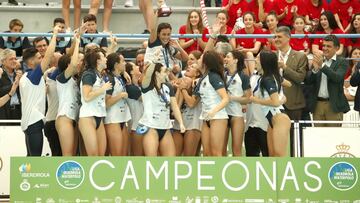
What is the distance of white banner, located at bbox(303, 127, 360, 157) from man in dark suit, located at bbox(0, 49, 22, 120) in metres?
3.80

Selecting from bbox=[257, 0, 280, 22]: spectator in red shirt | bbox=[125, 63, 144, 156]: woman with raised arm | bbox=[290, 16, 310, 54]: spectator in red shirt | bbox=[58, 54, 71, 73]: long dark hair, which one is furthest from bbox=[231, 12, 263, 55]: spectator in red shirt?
bbox=[58, 54, 71, 73]: long dark hair

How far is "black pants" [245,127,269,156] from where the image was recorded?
13969 millimetres

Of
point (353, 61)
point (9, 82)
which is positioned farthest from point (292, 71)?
point (9, 82)

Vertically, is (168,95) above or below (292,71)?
below

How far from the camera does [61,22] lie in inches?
627

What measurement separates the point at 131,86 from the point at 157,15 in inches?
38.2

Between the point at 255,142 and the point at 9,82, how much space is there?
3.33 m

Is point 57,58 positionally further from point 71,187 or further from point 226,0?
point 226,0

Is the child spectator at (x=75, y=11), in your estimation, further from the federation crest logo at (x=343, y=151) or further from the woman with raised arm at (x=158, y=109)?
the federation crest logo at (x=343, y=151)

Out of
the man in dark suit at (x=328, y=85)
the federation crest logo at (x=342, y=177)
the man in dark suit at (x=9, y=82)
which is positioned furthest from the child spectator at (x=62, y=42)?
the federation crest logo at (x=342, y=177)

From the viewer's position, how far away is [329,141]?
47.6ft

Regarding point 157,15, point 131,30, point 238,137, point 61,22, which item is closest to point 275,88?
point 238,137

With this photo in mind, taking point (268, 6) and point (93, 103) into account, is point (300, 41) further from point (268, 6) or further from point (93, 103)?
point (93, 103)

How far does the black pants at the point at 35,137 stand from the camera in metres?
13.9
